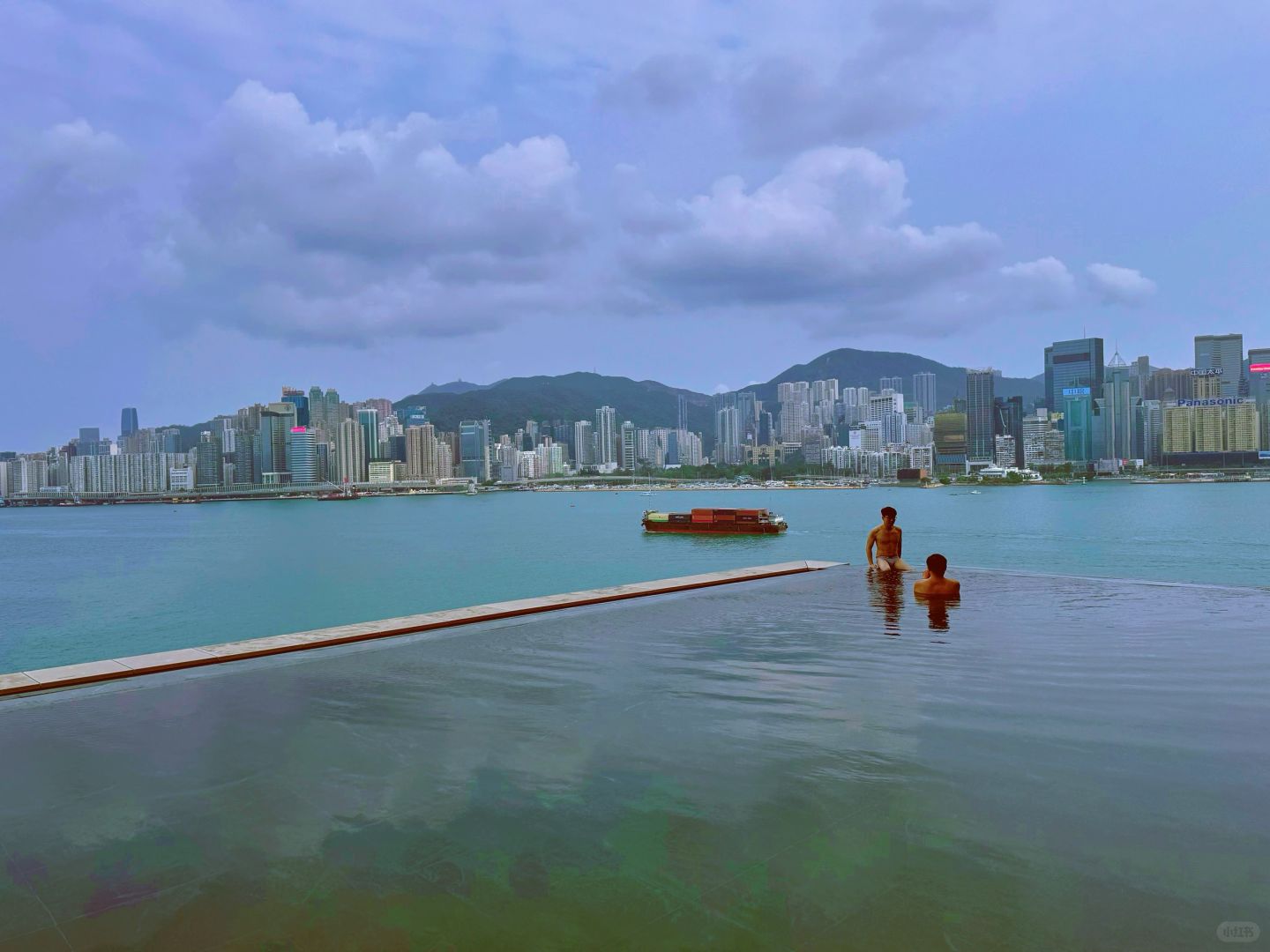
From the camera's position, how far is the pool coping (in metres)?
6.23

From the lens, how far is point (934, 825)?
329cm

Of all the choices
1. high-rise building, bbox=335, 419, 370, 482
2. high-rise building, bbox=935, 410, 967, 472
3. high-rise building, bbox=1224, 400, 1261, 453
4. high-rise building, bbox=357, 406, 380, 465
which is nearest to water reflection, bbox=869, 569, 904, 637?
high-rise building, bbox=1224, 400, 1261, 453

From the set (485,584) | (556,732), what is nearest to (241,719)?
(556,732)

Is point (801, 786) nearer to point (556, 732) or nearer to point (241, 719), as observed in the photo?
point (556, 732)

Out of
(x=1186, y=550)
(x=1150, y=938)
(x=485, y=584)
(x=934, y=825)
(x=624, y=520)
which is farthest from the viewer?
(x=624, y=520)

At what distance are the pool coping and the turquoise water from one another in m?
7.53

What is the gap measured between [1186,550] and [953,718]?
44505 mm

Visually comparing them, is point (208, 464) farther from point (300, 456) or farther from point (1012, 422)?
point (1012, 422)

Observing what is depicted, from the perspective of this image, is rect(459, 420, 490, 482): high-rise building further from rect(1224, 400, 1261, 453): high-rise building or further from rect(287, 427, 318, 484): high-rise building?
rect(1224, 400, 1261, 453): high-rise building

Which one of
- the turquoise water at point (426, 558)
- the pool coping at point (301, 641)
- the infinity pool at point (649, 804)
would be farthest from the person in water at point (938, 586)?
the turquoise water at point (426, 558)

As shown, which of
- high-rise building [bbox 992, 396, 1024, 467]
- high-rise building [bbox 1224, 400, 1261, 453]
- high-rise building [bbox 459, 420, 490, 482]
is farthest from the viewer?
high-rise building [bbox 992, 396, 1024, 467]

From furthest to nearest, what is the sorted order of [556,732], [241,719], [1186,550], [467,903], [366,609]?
[1186,550], [366,609], [241,719], [556,732], [467,903]

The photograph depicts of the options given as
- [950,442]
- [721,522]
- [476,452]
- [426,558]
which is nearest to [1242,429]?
[950,442]

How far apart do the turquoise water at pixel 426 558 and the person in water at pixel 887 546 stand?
2.16 metres
